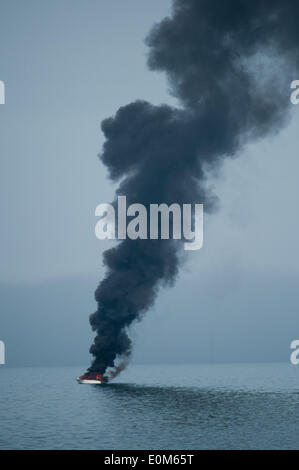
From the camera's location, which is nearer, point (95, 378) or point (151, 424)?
point (151, 424)

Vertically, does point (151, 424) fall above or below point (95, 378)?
below

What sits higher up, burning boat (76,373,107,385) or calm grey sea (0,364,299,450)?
burning boat (76,373,107,385)

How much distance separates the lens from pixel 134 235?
118 meters

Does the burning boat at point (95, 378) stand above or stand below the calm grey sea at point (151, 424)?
above

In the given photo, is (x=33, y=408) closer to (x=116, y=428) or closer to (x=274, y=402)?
(x=116, y=428)

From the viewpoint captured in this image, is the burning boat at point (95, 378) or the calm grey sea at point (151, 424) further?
the burning boat at point (95, 378)

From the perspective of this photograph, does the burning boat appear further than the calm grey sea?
Yes

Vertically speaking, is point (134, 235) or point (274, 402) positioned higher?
point (134, 235)

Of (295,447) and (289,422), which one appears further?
(289,422)

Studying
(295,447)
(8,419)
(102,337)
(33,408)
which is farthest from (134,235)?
(295,447)

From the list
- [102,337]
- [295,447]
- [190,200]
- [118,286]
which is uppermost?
[190,200]
